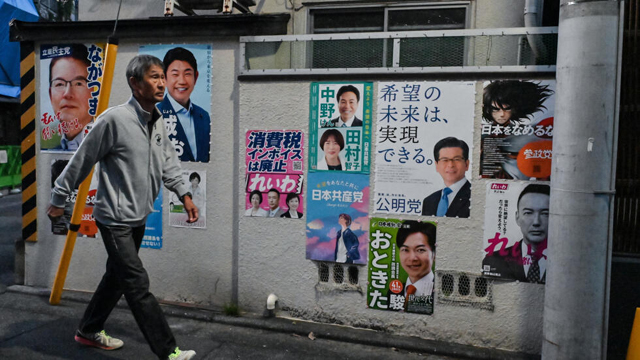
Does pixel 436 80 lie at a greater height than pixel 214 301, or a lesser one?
greater

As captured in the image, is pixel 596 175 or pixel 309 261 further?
pixel 309 261

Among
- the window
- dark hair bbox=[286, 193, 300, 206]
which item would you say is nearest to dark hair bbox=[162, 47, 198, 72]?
the window

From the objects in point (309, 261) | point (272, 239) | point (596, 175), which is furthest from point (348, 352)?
point (596, 175)

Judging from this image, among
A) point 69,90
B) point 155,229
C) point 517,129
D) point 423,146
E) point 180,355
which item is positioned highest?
point 69,90

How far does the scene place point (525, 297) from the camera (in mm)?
4367

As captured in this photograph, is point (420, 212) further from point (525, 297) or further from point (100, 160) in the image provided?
point (100, 160)

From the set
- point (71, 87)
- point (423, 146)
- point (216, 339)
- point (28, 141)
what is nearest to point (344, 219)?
point (423, 146)

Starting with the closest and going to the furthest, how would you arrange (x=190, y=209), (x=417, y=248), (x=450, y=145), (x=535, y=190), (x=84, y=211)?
(x=190, y=209)
(x=535, y=190)
(x=450, y=145)
(x=417, y=248)
(x=84, y=211)

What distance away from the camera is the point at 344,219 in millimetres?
4805

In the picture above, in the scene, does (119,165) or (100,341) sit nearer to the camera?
(119,165)

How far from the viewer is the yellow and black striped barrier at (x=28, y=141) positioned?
18.7 ft

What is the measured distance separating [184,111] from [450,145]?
8.76 ft

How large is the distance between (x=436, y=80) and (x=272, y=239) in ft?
7.00

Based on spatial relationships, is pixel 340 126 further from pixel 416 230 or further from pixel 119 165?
pixel 119 165
